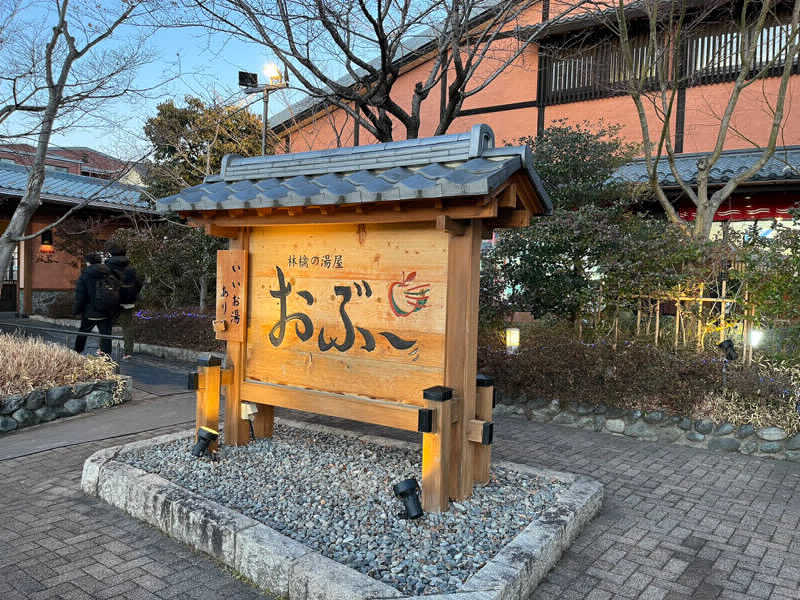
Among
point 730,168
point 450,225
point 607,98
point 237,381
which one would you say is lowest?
point 237,381

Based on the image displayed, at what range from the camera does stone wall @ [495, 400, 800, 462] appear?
19.5 ft

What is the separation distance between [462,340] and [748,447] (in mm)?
4160

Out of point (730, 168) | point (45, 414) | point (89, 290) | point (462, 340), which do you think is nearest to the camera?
point (462, 340)

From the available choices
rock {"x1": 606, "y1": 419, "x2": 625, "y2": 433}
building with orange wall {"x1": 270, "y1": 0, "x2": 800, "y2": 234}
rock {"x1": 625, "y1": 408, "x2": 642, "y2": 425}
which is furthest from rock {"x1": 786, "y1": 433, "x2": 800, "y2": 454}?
building with orange wall {"x1": 270, "y1": 0, "x2": 800, "y2": 234}

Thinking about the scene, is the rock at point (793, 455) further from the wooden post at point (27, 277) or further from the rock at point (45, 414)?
the wooden post at point (27, 277)

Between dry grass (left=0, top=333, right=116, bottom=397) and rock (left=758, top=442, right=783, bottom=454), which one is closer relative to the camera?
rock (left=758, top=442, right=783, bottom=454)

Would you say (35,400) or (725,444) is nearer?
(725,444)

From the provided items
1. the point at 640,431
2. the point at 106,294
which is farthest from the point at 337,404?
the point at 106,294

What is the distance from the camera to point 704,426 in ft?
20.5

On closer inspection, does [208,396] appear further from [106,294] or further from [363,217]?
[106,294]

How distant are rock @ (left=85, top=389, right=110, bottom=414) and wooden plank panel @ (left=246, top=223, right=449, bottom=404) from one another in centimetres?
325

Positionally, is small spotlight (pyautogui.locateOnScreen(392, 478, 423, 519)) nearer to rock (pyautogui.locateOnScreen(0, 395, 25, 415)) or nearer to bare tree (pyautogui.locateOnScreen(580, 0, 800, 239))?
rock (pyautogui.locateOnScreen(0, 395, 25, 415))

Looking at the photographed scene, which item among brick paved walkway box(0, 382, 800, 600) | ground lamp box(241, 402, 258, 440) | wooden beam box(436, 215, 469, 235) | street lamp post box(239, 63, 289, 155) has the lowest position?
brick paved walkway box(0, 382, 800, 600)

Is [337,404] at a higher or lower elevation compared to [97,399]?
higher
